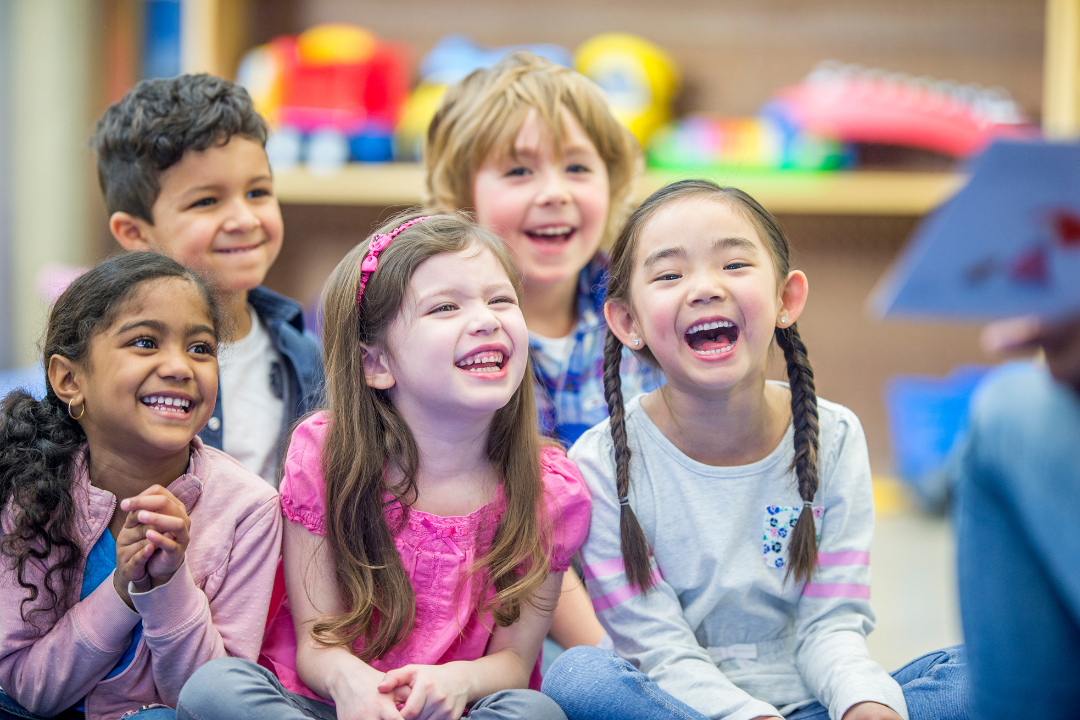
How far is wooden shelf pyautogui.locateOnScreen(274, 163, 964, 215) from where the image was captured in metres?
2.49

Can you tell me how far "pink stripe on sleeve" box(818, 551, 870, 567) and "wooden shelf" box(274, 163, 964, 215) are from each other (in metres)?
1.49

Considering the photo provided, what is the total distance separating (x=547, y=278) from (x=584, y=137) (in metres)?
0.22

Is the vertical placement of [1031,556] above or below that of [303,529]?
above

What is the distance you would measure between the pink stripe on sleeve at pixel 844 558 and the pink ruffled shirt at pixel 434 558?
270 millimetres

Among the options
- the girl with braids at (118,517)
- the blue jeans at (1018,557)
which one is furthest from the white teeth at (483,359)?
the blue jeans at (1018,557)

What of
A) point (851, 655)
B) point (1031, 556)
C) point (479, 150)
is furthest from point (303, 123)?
point (1031, 556)

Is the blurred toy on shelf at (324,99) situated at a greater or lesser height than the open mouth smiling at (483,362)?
greater

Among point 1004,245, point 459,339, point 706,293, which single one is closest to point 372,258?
point 459,339

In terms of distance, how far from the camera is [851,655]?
97 centimetres

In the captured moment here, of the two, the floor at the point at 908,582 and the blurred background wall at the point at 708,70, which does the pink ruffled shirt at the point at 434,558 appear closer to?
the floor at the point at 908,582

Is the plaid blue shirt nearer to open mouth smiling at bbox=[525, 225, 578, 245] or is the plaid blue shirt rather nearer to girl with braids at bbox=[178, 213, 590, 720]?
open mouth smiling at bbox=[525, 225, 578, 245]

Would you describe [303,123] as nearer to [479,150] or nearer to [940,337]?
[479,150]

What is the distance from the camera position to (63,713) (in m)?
1.00

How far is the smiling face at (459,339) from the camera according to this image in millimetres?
1001
